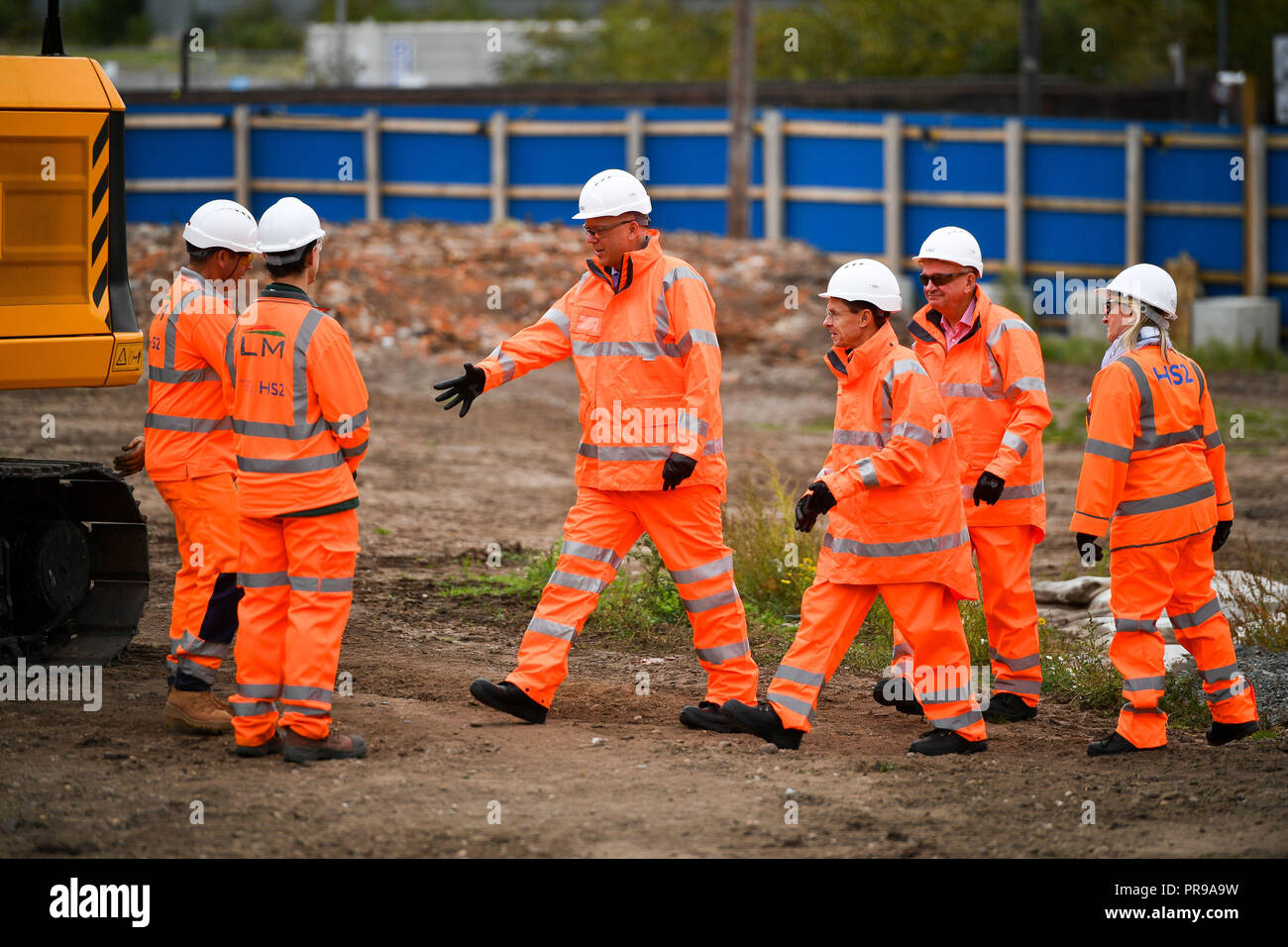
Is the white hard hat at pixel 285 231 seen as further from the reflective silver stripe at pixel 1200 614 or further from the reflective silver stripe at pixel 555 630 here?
the reflective silver stripe at pixel 1200 614

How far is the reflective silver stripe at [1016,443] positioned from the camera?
6477mm

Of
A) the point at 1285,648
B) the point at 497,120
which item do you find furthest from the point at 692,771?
the point at 497,120

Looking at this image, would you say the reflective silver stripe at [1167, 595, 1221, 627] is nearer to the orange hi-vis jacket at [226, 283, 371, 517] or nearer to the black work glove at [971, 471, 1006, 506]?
the black work glove at [971, 471, 1006, 506]

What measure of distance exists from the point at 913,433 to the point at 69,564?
400 cm

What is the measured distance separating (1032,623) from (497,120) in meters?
18.8

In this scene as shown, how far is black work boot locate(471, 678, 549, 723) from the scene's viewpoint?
6371 millimetres

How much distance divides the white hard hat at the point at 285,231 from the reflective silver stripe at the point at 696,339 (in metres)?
1.47

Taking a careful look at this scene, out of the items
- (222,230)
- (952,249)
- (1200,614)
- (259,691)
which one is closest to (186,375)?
(222,230)

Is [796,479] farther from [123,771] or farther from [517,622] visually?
[123,771]

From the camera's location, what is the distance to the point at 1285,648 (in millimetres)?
7488

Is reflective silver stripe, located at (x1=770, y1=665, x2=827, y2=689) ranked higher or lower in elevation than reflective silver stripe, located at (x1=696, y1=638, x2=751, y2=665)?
lower

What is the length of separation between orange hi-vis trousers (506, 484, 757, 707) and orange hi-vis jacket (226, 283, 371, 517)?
1021mm

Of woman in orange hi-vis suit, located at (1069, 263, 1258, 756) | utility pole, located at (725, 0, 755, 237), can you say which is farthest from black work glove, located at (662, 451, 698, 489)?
utility pole, located at (725, 0, 755, 237)
